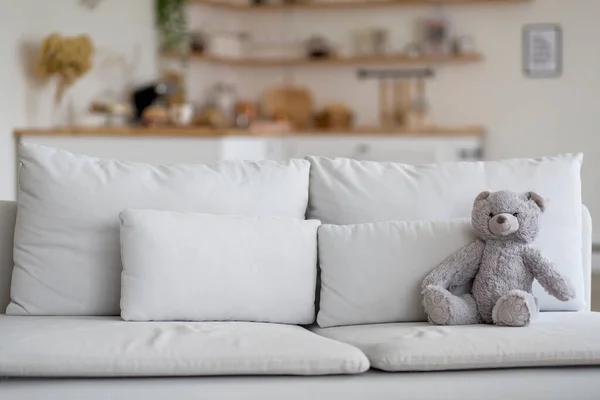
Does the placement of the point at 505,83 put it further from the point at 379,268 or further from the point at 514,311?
the point at 514,311

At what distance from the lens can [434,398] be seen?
2404 mm

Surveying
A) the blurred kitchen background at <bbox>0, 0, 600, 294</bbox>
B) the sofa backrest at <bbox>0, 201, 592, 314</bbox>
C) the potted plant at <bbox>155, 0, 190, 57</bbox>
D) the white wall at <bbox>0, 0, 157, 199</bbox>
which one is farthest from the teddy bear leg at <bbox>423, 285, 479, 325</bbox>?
the potted plant at <bbox>155, 0, 190, 57</bbox>

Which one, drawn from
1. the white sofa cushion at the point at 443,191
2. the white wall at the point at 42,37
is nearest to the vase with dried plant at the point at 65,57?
the white wall at the point at 42,37

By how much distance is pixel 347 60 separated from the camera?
308 inches

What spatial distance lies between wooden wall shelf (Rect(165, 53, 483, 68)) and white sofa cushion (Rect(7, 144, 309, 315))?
4.61m

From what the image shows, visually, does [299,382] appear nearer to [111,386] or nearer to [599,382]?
[111,386]

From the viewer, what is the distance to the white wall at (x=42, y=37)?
5.43 metres

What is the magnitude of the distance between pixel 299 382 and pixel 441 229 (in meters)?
0.75

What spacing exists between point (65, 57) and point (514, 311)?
3.60 m

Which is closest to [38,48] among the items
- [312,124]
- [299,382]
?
[312,124]

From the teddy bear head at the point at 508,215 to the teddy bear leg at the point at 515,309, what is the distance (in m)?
0.18

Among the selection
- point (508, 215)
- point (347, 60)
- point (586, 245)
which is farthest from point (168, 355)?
point (347, 60)

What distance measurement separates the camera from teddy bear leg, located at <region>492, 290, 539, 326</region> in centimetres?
271

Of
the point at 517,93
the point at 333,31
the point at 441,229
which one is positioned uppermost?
the point at 333,31
